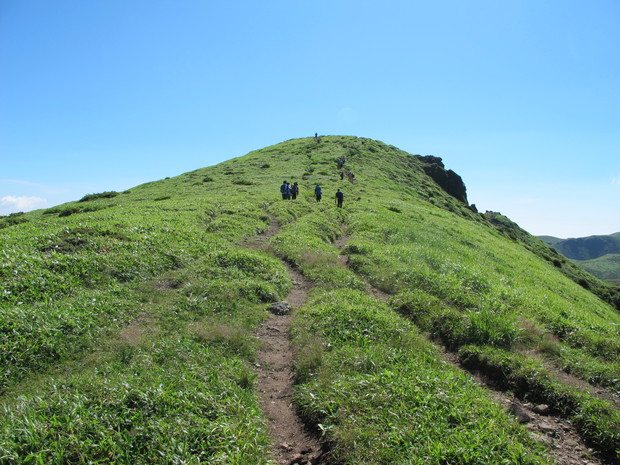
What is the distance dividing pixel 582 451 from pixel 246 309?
900 centimetres

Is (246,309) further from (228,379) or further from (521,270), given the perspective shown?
(521,270)

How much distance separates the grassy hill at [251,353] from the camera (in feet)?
18.5

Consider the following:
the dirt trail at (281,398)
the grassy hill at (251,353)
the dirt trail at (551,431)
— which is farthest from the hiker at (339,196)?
the dirt trail at (551,431)

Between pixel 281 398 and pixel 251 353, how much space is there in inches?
70.2

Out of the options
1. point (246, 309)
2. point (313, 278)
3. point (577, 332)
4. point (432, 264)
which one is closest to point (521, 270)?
point (432, 264)

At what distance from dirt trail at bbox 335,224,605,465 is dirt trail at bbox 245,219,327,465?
4136 mm

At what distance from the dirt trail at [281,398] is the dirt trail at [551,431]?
163 inches

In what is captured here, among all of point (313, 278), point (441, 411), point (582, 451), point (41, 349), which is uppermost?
point (313, 278)

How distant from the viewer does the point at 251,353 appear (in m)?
9.09

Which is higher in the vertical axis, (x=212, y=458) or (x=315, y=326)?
(x=315, y=326)

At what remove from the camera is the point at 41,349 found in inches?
313

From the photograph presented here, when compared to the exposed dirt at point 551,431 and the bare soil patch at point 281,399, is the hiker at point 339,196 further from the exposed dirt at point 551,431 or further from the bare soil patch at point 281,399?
the exposed dirt at point 551,431

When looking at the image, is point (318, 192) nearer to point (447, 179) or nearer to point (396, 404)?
point (396, 404)

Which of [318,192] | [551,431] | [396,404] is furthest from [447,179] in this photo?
[396,404]
